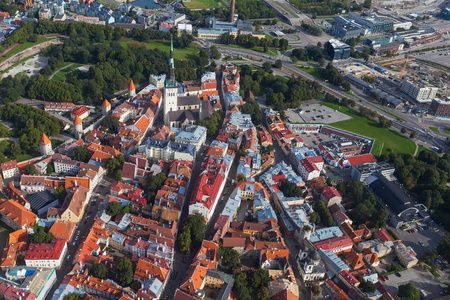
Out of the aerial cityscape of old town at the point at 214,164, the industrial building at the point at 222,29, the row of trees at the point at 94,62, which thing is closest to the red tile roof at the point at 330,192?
the aerial cityscape of old town at the point at 214,164

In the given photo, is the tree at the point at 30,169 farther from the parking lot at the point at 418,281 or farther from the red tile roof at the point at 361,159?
the red tile roof at the point at 361,159

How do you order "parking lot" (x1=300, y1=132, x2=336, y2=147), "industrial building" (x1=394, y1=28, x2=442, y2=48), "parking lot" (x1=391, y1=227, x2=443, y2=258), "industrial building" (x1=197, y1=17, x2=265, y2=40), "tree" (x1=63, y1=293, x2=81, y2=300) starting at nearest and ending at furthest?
"tree" (x1=63, y1=293, x2=81, y2=300) → "parking lot" (x1=391, y1=227, x2=443, y2=258) → "parking lot" (x1=300, y1=132, x2=336, y2=147) → "industrial building" (x1=197, y1=17, x2=265, y2=40) → "industrial building" (x1=394, y1=28, x2=442, y2=48)

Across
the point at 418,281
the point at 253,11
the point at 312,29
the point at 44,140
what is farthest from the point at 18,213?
the point at 253,11

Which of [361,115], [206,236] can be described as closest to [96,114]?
[206,236]

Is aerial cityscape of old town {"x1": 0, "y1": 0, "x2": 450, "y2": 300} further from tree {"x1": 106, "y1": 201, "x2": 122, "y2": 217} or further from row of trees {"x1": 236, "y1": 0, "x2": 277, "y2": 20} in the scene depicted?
row of trees {"x1": 236, "y1": 0, "x2": 277, "y2": 20}

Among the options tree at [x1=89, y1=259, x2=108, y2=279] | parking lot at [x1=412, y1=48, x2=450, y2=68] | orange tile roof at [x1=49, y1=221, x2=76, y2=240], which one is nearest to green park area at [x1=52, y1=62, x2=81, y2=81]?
orange tile roof at [x1=49, y1=221, x2=76, y2=240]

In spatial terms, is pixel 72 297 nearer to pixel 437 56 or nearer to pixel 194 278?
pixel 194 278

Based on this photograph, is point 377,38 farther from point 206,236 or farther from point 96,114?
point 206,236

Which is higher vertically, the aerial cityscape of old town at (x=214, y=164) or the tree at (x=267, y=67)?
the tree at (x=267, y=67)
